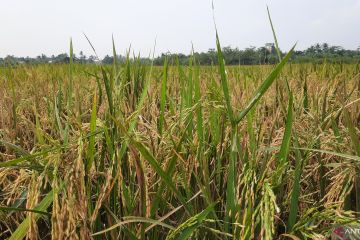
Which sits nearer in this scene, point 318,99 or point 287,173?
point 287,173

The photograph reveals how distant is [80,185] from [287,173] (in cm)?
51

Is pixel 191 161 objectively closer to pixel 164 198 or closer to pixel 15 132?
pixel 164 198

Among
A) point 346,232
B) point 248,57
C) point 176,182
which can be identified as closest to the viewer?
point 346,232

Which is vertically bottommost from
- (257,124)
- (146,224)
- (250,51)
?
(146,224)

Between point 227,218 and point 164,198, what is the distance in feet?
0.54

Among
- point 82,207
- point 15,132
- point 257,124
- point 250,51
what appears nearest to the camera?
point 82,207

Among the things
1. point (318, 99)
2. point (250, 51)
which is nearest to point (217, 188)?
point (318, 99)

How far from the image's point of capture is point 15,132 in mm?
1253

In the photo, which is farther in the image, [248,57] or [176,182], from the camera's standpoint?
[248,57]

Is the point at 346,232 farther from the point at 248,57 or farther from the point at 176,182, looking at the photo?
the point at 248,57

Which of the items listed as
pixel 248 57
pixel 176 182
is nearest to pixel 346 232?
pixel 176 182

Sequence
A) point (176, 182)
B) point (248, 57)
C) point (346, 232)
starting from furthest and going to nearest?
point (248, 57) < point (176, 182) < point (346, 232)

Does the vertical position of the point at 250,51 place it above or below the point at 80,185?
above

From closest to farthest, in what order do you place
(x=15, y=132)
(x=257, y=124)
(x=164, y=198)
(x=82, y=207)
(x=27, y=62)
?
(x=82, y=207) → (x=164, y=198) → (x=257, y=124) → (x=15, y=132) → (x=27, y=62)
